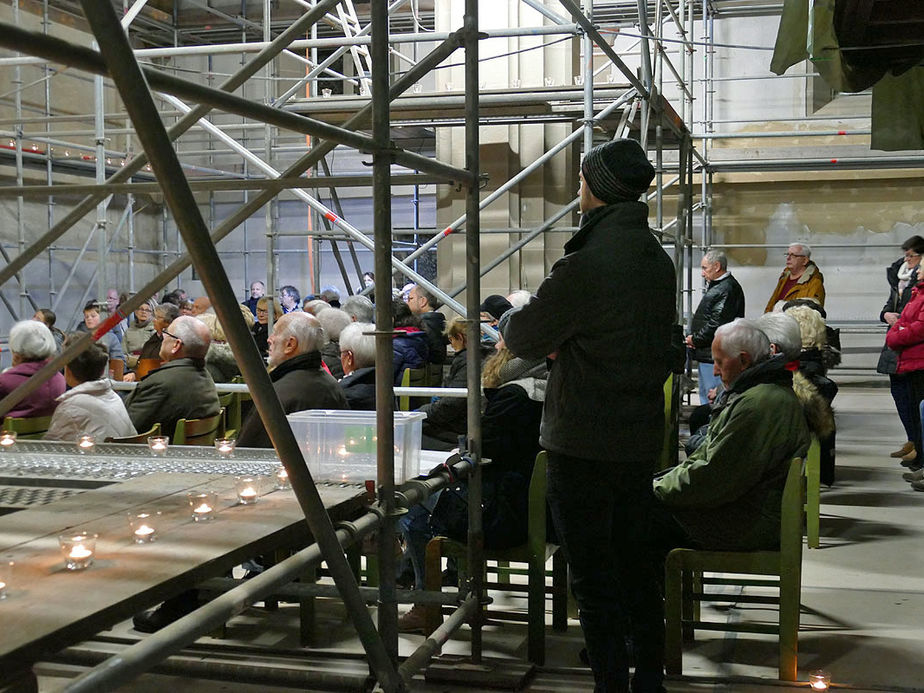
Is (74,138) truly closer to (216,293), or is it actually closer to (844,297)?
(844,297)

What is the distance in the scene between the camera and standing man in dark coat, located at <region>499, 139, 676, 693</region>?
3.29m

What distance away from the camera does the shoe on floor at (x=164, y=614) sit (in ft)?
14.4

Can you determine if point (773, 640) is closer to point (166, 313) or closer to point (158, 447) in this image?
point (158, 447)

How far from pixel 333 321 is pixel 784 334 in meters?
3.03

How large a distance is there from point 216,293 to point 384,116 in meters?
1.05

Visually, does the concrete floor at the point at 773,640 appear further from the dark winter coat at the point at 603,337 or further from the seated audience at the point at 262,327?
the seated audience at the point at 262,327

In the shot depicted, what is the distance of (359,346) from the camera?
5.65 meters

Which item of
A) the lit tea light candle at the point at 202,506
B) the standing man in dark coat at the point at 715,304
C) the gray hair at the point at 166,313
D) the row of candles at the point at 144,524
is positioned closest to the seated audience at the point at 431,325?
the gray hair at the point at 166,313

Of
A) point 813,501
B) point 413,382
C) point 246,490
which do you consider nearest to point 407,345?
point 413,382

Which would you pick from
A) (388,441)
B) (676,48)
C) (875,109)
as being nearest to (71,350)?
(388,441)

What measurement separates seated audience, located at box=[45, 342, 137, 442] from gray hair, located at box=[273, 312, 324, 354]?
2.58 feet

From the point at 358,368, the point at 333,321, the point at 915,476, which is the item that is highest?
the point at 333,321

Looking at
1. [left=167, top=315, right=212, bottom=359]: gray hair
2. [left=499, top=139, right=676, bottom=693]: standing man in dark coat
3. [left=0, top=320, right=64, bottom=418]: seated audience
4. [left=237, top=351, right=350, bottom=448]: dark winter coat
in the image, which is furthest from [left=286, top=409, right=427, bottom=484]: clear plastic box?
[left=0, top=320, right=64, bottom=418]: seated audience

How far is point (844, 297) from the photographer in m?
13.6
